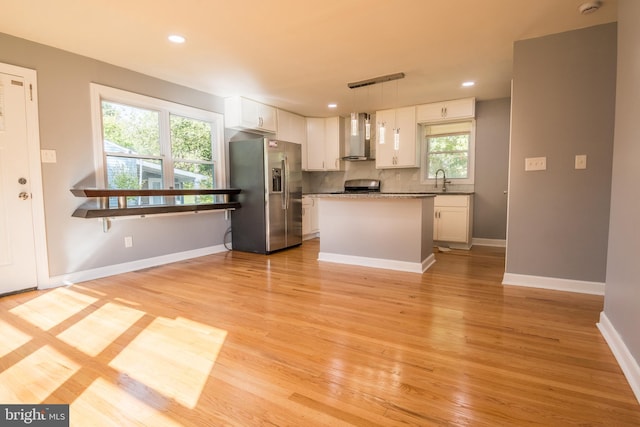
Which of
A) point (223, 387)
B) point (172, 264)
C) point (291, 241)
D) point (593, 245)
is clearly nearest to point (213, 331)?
point (223, 387)

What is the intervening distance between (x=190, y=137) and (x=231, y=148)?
0.64m

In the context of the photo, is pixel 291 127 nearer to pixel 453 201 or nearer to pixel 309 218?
pixel 309 218

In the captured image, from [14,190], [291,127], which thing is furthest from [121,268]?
[291,127]

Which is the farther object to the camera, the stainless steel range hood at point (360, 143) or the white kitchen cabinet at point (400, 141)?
the stainless steel range hood at point (360, 143)

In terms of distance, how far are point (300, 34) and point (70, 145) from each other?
2572 millimetres

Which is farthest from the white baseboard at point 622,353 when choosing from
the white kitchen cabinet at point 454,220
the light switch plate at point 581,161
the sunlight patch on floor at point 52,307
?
the sunlight patch on floor at point 52,307

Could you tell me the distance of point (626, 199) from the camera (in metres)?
1.78

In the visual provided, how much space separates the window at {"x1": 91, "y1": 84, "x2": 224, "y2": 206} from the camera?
3.49 metres

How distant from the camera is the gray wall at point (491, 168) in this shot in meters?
4.94

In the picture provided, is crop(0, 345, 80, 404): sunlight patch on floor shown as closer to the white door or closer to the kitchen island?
the white door

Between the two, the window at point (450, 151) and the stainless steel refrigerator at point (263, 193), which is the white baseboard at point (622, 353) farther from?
the stainless steel refrigerator at point (263, 193)

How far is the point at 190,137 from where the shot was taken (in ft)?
14.4

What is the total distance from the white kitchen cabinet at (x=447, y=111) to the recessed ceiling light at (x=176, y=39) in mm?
3693

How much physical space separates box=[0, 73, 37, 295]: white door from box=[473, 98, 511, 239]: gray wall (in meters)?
5.81
